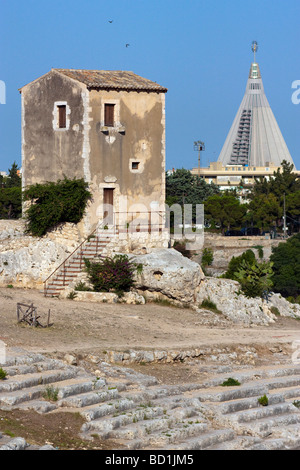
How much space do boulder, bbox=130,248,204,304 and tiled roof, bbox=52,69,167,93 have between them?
6574 mm

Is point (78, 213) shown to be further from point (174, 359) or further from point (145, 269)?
point (174, 359)

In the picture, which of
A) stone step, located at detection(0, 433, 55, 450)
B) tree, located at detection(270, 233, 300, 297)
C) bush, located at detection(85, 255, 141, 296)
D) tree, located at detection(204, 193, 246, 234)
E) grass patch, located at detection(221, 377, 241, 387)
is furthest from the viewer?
tree, located at detection(204, 193, 246, 234)

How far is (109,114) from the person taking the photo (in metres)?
31.5

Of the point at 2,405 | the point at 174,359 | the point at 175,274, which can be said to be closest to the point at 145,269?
the point at 175,274

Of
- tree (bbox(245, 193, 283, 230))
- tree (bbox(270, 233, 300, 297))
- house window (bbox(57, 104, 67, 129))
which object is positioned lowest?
tree (bbox(270, 233, 300, 297))

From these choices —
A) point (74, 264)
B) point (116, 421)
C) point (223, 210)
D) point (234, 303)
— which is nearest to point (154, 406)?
point (116, 421)

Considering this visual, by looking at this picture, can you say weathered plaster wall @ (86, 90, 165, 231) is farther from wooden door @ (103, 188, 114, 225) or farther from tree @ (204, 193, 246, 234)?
tree @ (204, 193, 246, 234)

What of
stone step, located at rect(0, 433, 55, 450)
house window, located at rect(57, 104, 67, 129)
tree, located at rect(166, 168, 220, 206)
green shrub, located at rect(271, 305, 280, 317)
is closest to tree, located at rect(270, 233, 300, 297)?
tree, located at rect(166, 168, 220, 206)

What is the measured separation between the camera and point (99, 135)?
31.1m

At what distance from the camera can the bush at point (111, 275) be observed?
1131 inches

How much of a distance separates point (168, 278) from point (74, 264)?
3.43 metres

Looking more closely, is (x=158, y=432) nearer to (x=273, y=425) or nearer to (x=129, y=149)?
(x=273, y=425)

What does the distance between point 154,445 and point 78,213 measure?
651 inches

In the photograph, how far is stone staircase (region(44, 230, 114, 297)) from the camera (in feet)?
95.0
